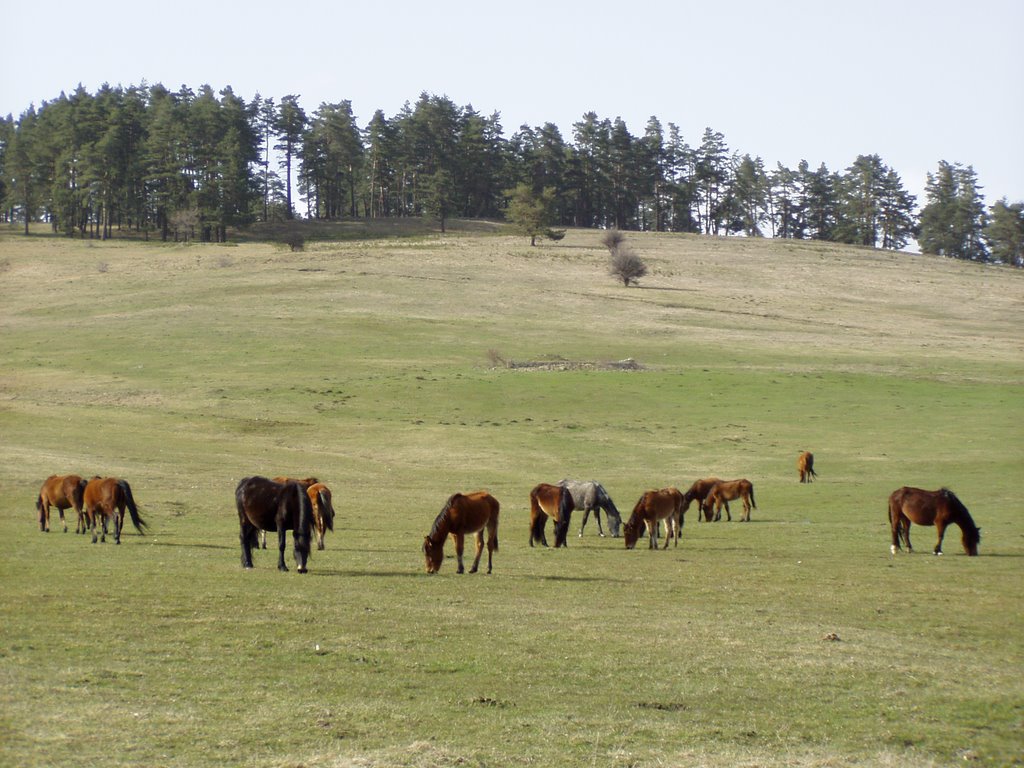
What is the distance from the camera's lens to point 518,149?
15600 cm

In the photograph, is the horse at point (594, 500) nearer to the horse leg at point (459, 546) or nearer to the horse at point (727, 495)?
the horse at point (727, 495)

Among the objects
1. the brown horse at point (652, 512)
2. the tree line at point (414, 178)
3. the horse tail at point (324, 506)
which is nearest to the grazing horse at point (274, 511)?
the horse tail at point (324, 506)

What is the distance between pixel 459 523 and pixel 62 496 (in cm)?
940

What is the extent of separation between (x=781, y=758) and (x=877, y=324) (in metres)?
77.7

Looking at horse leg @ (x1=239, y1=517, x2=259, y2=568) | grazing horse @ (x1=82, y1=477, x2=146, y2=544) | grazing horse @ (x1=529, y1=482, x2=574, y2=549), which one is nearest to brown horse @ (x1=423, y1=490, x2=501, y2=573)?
horse leg @ (x1=239, y1=517, x2=259, y2=568)

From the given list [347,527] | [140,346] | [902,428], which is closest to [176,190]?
[140,346]

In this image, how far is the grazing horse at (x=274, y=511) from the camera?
16.9m

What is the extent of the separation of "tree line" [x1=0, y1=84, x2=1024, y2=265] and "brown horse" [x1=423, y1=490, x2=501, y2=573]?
104583 mm

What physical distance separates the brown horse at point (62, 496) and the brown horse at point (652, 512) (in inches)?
450

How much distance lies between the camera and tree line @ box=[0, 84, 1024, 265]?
119688 millimetres

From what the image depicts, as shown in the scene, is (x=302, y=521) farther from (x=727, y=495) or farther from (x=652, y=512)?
(x=727, y=495)

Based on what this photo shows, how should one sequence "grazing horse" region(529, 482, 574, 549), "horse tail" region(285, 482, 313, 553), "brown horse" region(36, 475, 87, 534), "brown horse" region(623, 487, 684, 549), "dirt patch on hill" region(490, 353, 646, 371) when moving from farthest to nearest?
1. "dirt patch on hill" region(490, 353, 646, 371)
2. "grazing horse" region(529, 482, 574, 549)
3. "brown horse" region(623, 487, 684, 549)
4. "brown horse" region(36, 475, 87, 534)
5. "horse tail" region(285, 482, 313, 553)

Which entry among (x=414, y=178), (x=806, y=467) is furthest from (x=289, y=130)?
(x=806, y=467)

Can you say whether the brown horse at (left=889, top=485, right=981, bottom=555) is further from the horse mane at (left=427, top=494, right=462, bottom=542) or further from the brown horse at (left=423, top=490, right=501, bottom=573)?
the horse mane at (left=427, top=494, right=462, bottom=542)
